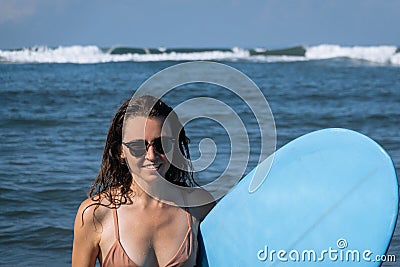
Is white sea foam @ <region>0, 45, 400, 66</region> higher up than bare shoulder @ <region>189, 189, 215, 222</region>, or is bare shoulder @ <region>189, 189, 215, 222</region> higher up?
white sea foam @ <region>0, 45, 400, 66</region>

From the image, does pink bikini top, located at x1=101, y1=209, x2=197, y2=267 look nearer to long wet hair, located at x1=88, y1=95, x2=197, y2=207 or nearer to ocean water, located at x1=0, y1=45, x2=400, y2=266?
long wet hair, located at x1=88, y1=95, x2=197, y2=207

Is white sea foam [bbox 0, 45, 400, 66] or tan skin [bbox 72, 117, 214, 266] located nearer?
tan skin [bbox 72, 117, 214, 266]

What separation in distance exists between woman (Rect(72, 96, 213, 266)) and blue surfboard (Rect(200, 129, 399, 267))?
0.15 m

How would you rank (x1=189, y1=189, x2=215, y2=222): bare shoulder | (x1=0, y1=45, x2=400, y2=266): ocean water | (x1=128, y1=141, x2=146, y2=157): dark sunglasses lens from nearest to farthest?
(x1=128, y1=141, x2=146, y2=157): dark sunglasses lens, (x1=189, y1=189, x2=215, y2=222): bare shoulder, (x1=0, y1=45, x2=400, y2=266): ocean water

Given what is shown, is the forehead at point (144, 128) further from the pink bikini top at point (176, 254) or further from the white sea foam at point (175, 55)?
the white sea foam at point (175, 55)

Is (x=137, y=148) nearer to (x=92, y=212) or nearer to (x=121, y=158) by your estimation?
(x=121, y=158)

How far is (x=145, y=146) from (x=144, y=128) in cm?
5

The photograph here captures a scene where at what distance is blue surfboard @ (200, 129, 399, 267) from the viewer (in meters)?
1.99

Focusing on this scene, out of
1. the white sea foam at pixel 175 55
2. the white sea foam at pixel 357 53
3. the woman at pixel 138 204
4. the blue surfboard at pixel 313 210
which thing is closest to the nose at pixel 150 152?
the woman at pixel 138 204

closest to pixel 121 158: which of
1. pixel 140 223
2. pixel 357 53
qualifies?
pixel 140 223

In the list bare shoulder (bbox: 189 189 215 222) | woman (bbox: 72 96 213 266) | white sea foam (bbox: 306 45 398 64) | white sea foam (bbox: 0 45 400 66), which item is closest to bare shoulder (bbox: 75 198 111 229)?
woman (bbox: 72 96 213 266)

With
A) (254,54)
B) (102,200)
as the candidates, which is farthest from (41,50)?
(102,200)

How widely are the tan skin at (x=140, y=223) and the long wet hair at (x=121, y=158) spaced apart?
20 millimetres

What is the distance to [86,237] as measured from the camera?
2084 mm
